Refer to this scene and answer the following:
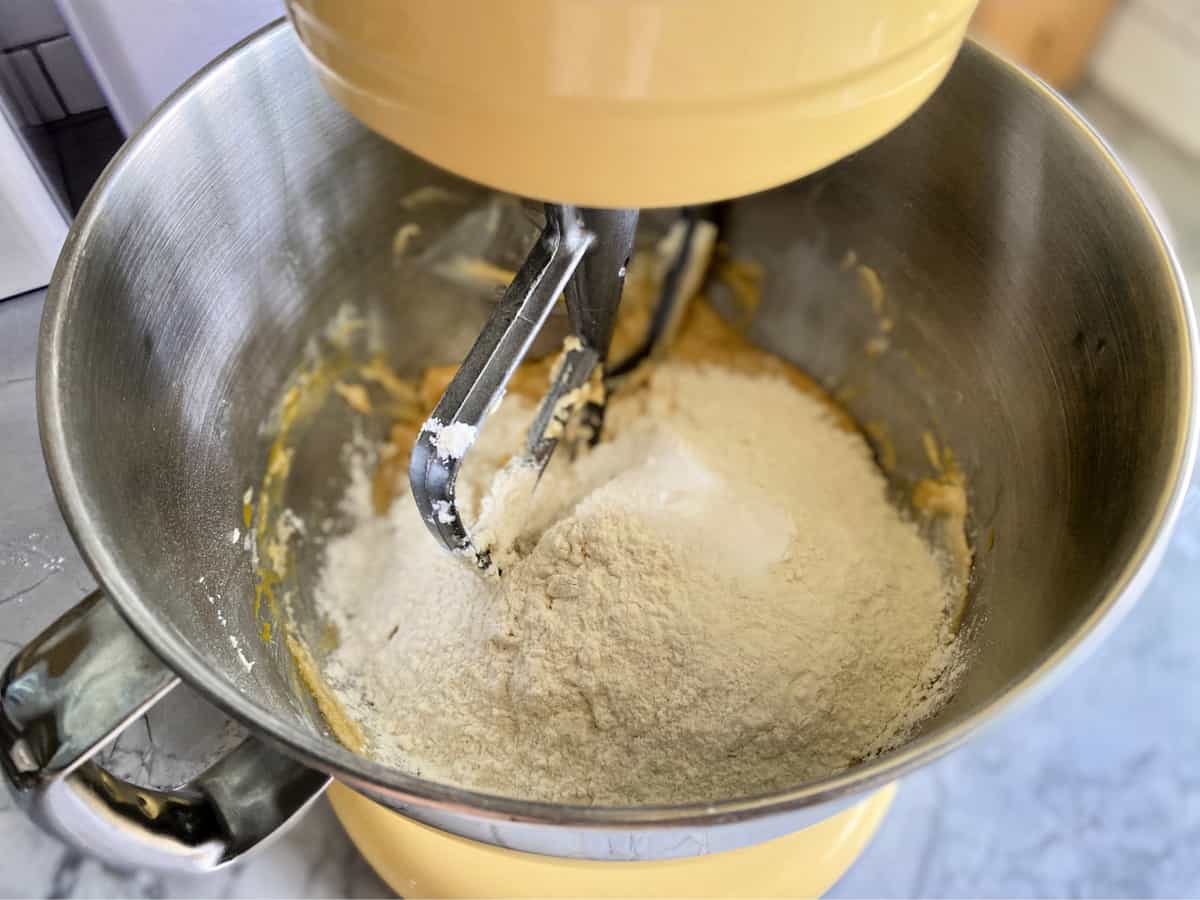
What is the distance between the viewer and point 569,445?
2.12ft

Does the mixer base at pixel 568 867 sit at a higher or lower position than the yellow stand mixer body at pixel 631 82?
lower

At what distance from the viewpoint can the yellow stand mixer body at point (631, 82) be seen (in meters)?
0.24

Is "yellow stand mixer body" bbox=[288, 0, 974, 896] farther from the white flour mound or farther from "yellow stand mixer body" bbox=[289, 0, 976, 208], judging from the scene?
the white flour mound

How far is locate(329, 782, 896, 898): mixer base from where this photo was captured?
18.1 inches

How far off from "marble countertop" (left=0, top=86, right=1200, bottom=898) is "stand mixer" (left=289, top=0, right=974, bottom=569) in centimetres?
37

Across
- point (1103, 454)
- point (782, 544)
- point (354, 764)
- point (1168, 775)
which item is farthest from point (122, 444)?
point (1168, 775)

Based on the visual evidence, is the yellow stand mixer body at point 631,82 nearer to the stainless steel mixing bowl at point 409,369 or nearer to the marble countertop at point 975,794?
the stainless steel mixing bowl at point 409,369

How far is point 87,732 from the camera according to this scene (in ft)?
1.08

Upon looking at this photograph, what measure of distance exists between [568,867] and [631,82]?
369 millimetres

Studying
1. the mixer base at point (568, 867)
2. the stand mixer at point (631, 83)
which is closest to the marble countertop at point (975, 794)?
the mixer base at point (568, 867)

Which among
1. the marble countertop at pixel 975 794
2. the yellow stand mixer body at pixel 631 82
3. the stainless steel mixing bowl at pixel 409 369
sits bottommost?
the marble countertop at pixel 975 794

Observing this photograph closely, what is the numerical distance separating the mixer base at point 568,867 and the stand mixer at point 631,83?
1.07ft

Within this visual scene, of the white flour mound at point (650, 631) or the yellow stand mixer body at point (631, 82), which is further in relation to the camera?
the white flour mound at point (650, 631)

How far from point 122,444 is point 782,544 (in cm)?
36
